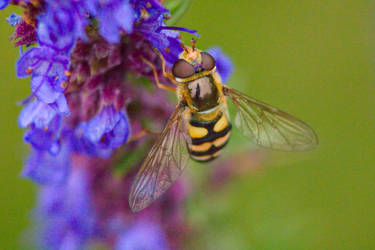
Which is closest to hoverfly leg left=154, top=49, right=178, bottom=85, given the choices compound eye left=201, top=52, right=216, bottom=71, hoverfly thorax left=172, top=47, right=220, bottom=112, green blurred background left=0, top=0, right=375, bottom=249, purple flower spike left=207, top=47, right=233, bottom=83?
hoverfly thorax left=172, top=47, right=220, bottom=112

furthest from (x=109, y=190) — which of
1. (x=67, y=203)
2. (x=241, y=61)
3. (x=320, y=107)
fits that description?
(x=320, y=107)

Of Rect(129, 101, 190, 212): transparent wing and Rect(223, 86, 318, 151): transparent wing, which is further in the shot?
Rect(223, 86, 318, 151): transparent wing

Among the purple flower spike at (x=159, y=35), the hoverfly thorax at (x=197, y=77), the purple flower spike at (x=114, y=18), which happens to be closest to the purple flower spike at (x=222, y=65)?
the hoverfly thorax at (x=197, y=77)

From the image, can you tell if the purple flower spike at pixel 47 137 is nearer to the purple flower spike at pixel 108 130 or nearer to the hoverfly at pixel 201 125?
the purple flower spike at pixel 108 130

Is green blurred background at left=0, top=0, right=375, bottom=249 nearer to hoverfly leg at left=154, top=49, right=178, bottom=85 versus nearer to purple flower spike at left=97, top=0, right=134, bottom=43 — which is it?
hoverfly leg at left=154, top=49, right=178, bottom=85

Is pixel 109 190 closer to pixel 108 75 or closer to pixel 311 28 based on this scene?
pixel 108 75

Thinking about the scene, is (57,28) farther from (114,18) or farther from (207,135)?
(207,135)

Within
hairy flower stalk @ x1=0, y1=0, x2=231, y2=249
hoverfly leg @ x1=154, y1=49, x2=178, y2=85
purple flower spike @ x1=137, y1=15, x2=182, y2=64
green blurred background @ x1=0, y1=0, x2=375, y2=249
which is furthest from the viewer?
green blurred background @ x1=0, y1=0, x2=375, y2=249

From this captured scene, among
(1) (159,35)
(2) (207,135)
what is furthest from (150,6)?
(2) (207,135)
